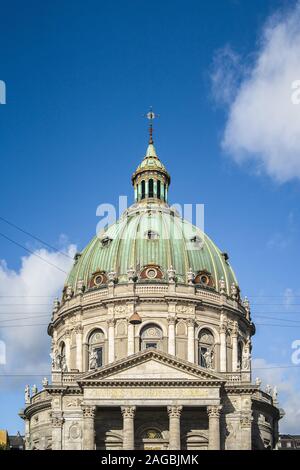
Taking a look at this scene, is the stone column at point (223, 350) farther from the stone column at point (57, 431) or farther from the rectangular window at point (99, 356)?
the stone column at point (57, 431)

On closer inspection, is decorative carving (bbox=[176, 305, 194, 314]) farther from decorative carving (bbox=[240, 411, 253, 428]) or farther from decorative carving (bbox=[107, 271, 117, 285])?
decorative carving (bbox=[240, 411, 253, 428])

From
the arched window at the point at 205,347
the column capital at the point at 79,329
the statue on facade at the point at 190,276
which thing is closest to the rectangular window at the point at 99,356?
the column capital at the point at 79,329

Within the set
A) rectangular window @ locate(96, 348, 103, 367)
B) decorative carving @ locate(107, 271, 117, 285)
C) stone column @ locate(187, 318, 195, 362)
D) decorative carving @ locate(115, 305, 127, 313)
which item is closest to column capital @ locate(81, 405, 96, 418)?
rectangular window @ locate(96, 348, 103, 367)

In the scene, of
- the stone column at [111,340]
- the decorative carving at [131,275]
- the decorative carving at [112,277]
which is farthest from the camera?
the decorative carving at [112,277]

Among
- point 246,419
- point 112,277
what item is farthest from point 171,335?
point 246,419

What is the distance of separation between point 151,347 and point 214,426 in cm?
1482

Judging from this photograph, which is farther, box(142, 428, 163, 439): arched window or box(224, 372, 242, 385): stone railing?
box(224, 372, 242, 385): stone railing

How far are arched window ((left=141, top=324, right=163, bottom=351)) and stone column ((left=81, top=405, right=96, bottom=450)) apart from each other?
46.4 ft

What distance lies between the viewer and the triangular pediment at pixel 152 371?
7869 centimetres

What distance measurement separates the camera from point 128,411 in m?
77.9

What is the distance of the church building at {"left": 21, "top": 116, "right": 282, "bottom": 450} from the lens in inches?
3095

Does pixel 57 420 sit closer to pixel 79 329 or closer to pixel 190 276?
pixel 79 329
